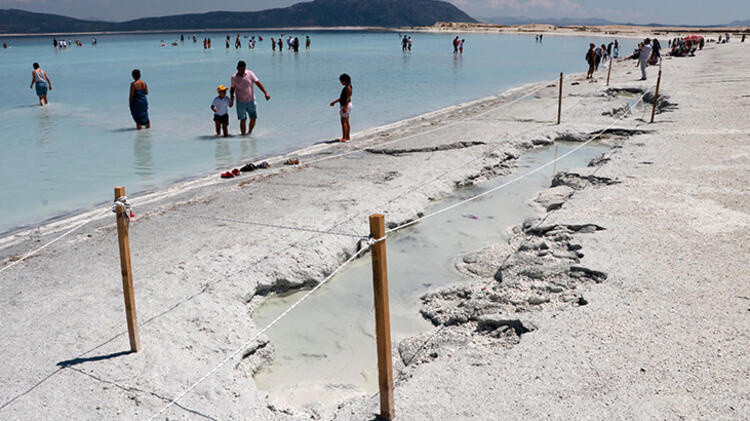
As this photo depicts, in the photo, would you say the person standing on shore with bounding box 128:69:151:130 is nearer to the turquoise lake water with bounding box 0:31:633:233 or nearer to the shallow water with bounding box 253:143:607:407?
the turquoise lake water with bounding box 0:31:633:233

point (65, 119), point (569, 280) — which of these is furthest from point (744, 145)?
point (65, 119)

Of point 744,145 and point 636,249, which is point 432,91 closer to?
point 744,145

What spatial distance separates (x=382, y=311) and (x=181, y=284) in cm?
261

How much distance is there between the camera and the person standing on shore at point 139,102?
13.1 metres

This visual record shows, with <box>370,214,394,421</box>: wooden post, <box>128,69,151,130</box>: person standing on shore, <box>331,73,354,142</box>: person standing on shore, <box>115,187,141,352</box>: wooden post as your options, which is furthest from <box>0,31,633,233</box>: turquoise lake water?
<box>370,214,394,421</box>: wooden post

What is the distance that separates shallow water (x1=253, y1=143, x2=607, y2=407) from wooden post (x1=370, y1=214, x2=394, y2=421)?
793 mm

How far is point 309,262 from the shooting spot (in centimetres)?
565

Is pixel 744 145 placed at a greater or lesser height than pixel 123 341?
greater

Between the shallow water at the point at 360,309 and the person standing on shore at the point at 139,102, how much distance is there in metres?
8.79

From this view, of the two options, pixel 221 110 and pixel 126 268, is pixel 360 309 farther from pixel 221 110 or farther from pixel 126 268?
pixel 221 110

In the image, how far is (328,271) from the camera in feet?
18.6

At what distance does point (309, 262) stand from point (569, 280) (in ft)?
8.17

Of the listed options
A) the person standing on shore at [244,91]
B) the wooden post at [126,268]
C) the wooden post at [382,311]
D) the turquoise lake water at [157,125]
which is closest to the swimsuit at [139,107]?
the turquoise lake water at [157,125]

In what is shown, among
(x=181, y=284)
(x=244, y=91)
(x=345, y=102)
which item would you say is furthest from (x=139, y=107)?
(x=181, y=284)
